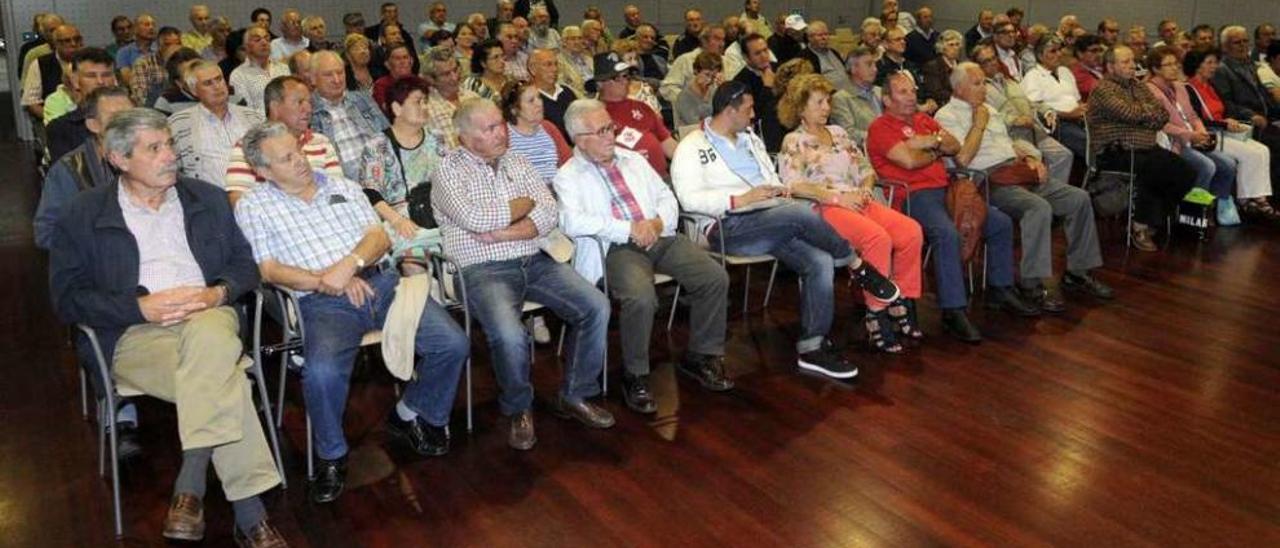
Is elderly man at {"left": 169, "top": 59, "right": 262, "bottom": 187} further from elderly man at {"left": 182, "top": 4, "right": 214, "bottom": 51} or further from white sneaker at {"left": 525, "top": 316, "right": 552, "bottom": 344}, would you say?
elderly man at {"left": 182, "top": 4, "right": 214, "bottom": 51}

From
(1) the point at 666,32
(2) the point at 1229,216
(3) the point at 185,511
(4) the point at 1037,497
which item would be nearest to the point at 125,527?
(3) the point at 185,511

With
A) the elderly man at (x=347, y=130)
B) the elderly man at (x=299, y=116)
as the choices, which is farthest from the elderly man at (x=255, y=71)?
the elderly man at (x=299, y=116)

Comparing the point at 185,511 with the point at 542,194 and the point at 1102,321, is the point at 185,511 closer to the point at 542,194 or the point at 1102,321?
the point at 542,194

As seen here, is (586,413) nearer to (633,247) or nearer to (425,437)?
(425,437)

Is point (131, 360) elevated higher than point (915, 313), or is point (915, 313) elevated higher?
point (131, 360)

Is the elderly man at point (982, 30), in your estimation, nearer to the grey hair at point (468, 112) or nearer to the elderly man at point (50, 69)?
the grey hair at point (468, 112)

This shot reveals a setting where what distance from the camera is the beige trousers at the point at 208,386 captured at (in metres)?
2.86

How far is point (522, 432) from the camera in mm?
3592

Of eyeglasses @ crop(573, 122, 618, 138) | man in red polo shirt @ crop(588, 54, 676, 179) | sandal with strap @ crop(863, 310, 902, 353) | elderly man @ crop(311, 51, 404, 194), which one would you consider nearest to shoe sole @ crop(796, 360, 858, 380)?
sandal with strap @ crop(863, 310, 902, 353)

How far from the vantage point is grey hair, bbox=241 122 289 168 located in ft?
10.8

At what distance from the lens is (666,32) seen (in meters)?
13.4

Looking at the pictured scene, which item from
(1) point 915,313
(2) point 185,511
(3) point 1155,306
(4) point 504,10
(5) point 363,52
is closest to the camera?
(2) point 185,511

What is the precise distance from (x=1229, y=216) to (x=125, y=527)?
6541 mm

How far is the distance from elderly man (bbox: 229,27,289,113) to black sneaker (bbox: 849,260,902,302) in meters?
4.09
